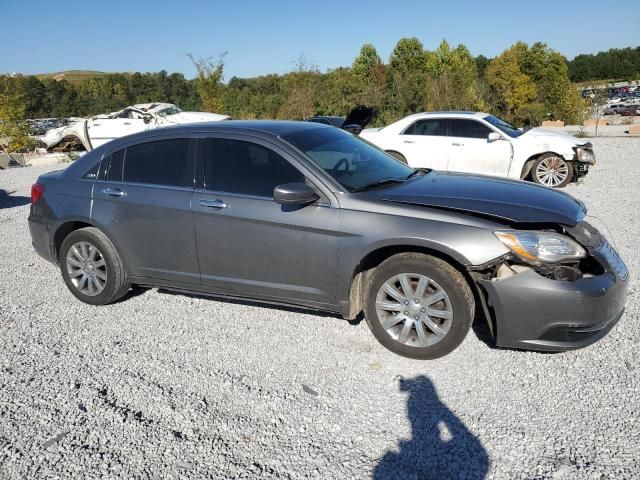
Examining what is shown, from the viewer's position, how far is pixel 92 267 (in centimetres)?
467

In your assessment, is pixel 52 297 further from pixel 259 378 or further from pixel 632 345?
pixel 632 345

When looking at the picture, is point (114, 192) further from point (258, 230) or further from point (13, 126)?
point (13, 126)

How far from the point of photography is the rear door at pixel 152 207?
4.18m

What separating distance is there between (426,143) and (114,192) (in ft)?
22.7

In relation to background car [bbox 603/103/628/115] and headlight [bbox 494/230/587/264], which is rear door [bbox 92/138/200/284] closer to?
headlight [bbox 494/230/587/264]

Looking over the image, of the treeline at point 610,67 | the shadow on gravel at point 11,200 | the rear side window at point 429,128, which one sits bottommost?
the shadow on gravel at point 11,200

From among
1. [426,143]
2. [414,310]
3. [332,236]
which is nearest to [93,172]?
[332,236]

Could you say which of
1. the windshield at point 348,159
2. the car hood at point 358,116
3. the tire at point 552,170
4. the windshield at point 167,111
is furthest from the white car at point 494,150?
the windshield at point 167,111

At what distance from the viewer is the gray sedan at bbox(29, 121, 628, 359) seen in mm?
3209

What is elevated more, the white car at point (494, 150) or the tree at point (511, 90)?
the tree at point (511, 90)

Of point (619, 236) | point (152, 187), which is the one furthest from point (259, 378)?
point (619, 236)

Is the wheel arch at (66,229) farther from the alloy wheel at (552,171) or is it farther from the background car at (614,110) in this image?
the background car at (614,110)

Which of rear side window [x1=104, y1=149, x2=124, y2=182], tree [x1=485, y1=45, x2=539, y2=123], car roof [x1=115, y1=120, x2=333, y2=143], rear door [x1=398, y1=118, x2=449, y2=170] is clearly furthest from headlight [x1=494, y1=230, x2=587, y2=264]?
tree [x1=485, y1=45, x2=539, y2=123]

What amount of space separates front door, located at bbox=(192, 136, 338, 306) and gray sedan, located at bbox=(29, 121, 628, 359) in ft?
0.03
